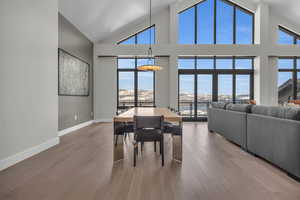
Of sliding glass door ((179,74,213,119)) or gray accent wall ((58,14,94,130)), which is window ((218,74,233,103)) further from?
gray accent wall ((58,14,94,130))

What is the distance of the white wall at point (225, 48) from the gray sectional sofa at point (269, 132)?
327 cm

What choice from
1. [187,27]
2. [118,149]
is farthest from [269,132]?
[187,27]

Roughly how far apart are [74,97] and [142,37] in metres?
3.73

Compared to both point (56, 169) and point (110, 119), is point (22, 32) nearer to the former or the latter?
point (56, 169)

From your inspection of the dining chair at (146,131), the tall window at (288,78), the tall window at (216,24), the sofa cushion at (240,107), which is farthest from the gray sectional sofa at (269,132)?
the tall window at (288,78)

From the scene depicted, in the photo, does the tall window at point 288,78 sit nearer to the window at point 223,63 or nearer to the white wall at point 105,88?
the window at point 223,63

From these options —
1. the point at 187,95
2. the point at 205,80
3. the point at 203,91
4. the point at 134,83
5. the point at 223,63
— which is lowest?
the point at 187,95

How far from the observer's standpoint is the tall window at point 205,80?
6992 mm

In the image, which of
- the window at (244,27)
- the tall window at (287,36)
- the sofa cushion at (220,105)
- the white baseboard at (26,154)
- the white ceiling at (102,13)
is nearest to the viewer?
the white baseboard at (26,154)

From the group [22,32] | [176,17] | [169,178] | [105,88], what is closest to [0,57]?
[22,32]

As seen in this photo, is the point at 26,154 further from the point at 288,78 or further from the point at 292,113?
A: the point at 288,78

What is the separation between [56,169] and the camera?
2297 millimetres

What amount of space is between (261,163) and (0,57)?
12.6 ft

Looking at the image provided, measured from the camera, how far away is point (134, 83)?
23.2ft
